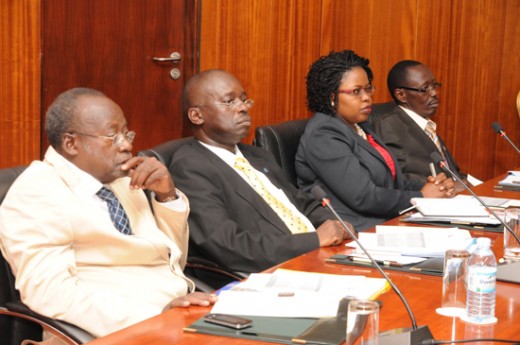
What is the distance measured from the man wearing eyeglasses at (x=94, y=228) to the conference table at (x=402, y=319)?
0.14 m

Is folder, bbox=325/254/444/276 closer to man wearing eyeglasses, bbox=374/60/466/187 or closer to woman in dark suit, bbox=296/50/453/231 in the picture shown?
woman in dark suit, bbox=296/50/453/231

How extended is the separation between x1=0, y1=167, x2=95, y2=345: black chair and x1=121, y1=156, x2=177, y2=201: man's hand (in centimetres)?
35

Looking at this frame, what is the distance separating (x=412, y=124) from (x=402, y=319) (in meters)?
3.07

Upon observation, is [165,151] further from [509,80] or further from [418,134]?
[509,80]

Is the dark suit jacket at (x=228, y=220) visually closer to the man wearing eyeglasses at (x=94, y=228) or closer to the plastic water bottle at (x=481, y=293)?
the man wearing eyeglasses at (x=94, y=228)

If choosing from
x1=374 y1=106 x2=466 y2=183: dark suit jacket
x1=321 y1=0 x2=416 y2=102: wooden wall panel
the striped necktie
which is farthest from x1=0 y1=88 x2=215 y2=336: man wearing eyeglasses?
x1=321 y1=0 x2=416 y2=102: wooden wall panel

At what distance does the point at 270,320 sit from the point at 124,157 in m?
0.90

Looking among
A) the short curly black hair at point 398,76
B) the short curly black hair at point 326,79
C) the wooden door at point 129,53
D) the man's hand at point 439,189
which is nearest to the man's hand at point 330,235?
the man's hand at point 439,189

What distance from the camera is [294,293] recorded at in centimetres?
215

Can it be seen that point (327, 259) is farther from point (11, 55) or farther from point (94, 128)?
point (11, 55)

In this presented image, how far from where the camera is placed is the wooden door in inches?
165

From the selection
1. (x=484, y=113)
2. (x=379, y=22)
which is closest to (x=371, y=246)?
(x=379, y=22)

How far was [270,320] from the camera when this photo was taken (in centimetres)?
197

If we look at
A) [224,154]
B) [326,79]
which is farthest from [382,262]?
[326,79]
